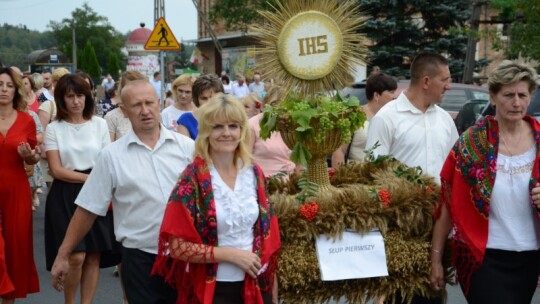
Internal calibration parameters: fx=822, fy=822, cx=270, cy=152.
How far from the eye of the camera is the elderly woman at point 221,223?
3.82 metres

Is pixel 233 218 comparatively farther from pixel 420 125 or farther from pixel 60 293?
pixel 60 293

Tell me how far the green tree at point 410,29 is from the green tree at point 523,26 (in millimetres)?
6191

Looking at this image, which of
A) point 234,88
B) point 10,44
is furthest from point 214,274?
point 10,44

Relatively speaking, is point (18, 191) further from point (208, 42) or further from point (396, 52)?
point (208, 42)

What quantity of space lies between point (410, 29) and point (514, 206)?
23.5 metres

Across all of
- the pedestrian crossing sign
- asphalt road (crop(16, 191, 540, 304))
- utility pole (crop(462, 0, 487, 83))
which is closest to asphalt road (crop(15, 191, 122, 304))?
asphalt road (crop(16, 191, 540, 304))

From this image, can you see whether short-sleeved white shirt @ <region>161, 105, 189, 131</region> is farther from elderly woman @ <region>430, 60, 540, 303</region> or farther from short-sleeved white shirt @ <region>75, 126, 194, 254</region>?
elderly woman @ <region>430, 60, 540, 303</region>

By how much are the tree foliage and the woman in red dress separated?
393ft

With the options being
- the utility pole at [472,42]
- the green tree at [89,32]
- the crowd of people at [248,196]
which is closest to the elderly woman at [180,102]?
the crowd of people at [248,196]

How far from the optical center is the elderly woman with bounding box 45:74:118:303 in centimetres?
617

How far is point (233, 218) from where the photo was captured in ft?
12.7

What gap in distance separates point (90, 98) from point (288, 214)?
2.71 metres

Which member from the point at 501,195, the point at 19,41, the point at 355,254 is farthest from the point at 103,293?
the point at 19,41

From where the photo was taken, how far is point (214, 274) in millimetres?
3883
